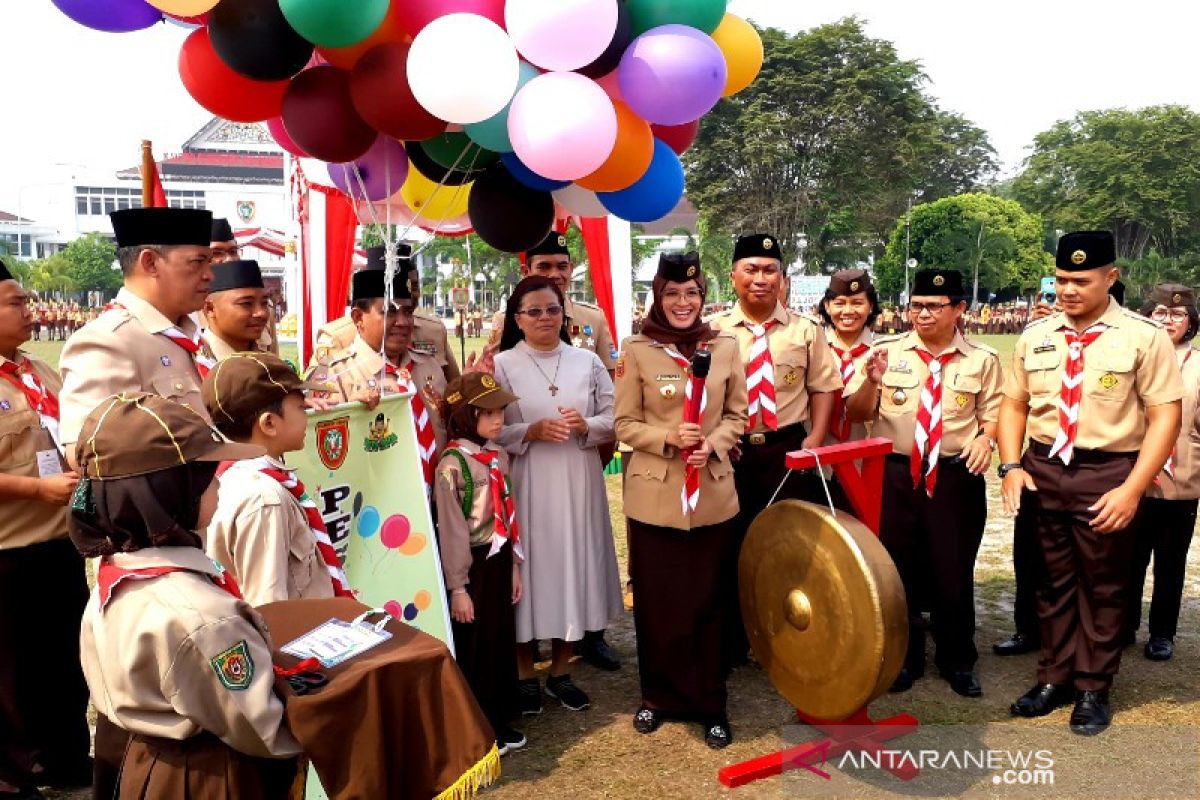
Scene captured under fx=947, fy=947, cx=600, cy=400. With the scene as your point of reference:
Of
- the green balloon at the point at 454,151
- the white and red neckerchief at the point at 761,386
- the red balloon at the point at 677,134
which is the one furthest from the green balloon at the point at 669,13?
the white and red neckerchief at the point at 761,386

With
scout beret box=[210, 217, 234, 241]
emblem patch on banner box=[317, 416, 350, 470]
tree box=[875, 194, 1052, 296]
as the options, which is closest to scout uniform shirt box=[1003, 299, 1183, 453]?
emblem patch on banner box=[317, 416, 350, 470]

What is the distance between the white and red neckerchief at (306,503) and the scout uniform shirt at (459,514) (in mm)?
913

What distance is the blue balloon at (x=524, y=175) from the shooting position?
4406 millimetres

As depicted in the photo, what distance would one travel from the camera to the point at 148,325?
321 centimetres

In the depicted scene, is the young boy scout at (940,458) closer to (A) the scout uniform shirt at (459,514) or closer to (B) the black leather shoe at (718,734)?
(B) the black leather shoe at (718,734)

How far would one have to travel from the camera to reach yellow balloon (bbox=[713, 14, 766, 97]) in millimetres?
4547

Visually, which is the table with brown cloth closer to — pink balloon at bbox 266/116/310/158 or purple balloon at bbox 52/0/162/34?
purple balloon at bbox 52/0/162/34

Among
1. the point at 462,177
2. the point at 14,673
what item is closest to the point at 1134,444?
the point at 462,177

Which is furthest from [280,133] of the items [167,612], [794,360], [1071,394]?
[1071,394]

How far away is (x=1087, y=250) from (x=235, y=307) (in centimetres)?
385

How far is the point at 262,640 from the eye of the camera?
6.27ft

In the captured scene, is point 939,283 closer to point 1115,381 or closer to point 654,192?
point 1115,381

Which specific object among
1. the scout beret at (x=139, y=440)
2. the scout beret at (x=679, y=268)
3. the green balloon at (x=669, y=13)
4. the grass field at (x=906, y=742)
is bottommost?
the grass field at (x=906, y=742)

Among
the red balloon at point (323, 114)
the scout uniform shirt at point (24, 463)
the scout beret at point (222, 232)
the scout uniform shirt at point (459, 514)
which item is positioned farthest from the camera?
the scout beret at point (222, 232)
